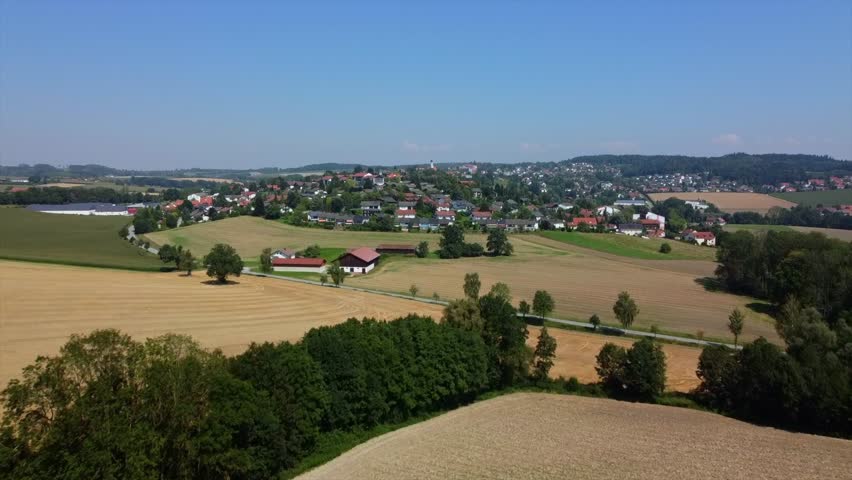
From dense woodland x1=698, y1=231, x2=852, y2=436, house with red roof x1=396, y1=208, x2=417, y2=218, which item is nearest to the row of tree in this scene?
house with red roof x1=396, y1=208, x2=417, y2=218

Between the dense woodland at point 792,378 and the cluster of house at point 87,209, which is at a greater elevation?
the cluster of house at point 87,209

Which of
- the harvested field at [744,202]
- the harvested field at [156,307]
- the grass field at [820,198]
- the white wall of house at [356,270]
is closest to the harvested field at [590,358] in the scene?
the harvested field at [156,307]

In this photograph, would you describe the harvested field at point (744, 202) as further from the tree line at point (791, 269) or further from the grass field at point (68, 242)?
the grass field at point (68, 242)

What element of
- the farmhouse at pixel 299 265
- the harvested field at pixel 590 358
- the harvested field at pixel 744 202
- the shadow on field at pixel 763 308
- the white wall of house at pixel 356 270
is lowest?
the shadow on field at pixel 763 308

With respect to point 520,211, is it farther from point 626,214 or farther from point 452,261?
point 452,261

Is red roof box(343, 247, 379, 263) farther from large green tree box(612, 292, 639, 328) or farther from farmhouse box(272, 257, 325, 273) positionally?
large green tree box(612, 292, 639, 328)

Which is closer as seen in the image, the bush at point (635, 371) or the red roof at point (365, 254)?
the bush at point (635, 371)
